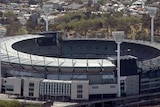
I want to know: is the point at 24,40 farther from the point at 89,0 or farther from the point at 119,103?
the point at 89,0

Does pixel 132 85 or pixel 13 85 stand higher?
pixel 13 85

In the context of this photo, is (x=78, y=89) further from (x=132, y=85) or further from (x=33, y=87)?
(x=132, y=85)

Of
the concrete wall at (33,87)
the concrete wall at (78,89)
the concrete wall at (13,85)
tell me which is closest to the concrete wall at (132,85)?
the concrete wall at (78,89)

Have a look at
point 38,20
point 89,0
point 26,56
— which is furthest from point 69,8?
point 26,56

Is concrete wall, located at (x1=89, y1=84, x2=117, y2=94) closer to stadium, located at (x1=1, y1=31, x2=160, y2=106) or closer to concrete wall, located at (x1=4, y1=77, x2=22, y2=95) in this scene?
stadium, located at (x1=1, y1=31, x2=160, y2=106)

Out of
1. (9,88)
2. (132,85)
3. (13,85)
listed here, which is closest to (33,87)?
(13,85)
